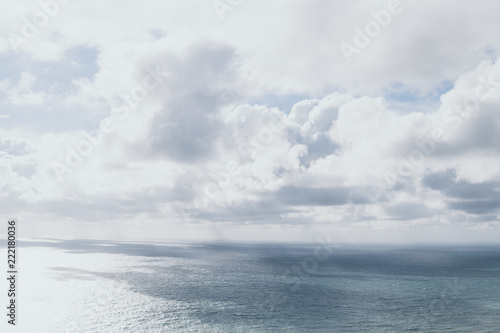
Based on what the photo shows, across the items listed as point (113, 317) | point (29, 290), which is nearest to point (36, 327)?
point (113, 317)

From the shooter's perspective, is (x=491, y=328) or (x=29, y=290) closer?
(x=491, y=328)

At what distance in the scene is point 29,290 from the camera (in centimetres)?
12619

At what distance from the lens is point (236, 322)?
80.0 metres

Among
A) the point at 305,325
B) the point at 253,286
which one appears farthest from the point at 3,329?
the point at 253,286

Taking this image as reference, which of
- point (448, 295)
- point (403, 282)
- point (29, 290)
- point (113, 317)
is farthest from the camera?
point (403, 282)

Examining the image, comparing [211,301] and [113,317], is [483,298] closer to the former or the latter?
[211,301]

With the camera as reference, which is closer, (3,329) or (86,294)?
(3,329)

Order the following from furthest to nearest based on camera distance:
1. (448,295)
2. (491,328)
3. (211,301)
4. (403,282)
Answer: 1. (403,282)
2. (448,295)
3. (211,301)
4. (491,328)

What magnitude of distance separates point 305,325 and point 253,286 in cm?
5237

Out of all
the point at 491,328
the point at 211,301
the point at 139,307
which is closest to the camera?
the point at 491,328

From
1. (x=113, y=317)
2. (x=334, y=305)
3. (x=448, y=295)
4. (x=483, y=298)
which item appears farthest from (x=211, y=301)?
(x=483, y=298)

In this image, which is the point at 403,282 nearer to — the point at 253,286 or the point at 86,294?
the point at 253,286

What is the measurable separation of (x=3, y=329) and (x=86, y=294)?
38551mm

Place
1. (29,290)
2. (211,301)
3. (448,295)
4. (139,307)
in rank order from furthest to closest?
1. (29,290)
2. (448,295)
3. (211,301)
4. (139,307)
